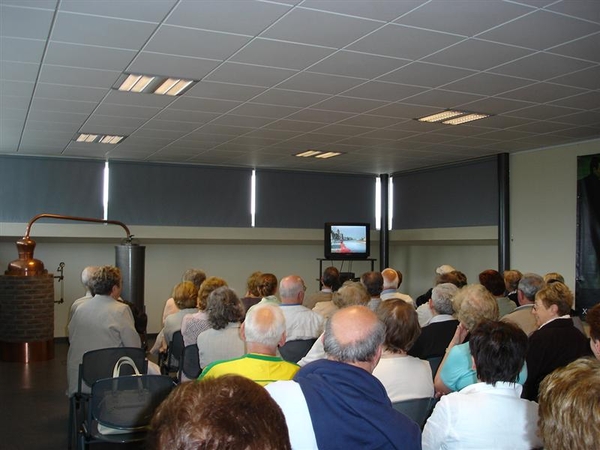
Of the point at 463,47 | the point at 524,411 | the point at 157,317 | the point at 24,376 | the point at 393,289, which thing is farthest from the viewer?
the point at 157,317

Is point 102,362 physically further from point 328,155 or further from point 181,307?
point 328,155

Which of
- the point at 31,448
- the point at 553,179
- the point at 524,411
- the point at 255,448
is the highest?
the point at 553,179

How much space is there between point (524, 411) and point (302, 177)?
9.27 m

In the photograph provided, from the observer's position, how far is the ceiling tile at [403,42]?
13.7 feet

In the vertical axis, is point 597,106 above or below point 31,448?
above

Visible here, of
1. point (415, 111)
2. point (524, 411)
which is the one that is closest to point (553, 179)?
point (415, 111)

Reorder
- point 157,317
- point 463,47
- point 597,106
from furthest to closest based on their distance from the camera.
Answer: point 157,317, point 597,106, point 463,47

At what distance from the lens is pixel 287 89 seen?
18.7 ft

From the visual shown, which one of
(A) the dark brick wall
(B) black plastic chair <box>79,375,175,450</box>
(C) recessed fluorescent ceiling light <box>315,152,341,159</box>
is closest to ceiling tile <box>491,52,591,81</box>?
(B) black plastic chair <box>79,375,175,450</box>

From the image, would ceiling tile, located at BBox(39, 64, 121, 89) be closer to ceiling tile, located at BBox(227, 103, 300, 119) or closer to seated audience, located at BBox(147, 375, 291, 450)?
ceiling tile, located at BBox(227, 103, 300, 119)

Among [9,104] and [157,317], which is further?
[157,317]

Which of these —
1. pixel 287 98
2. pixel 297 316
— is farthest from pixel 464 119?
pixel 297 316

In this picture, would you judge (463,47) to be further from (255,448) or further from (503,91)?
(255,448)

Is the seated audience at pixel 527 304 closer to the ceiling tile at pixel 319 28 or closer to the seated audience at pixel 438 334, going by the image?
the seated audience at pixel 438 334
